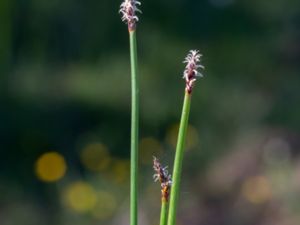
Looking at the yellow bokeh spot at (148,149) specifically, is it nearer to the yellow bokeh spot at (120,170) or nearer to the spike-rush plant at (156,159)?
the yellow bokeh spot at (120,170)

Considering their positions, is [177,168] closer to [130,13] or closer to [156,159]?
[156,159]

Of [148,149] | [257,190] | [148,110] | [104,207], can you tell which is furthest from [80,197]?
[148,110]

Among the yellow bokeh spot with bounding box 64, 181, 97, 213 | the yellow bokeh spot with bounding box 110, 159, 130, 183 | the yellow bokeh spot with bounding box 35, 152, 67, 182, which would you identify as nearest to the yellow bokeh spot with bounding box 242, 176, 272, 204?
the yellow bokeh spot with bounding box 110, 159, 130, 183

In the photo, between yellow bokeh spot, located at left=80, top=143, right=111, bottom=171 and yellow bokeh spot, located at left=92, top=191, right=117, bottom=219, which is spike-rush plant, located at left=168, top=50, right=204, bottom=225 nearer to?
yellow bokeh spot, located at left=92, top=191, right=117, bottom=219

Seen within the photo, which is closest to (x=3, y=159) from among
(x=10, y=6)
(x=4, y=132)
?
(x=4, y=132)

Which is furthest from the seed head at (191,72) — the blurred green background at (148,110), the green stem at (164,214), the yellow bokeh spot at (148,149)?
the yellow bokeh spot at (148,149)

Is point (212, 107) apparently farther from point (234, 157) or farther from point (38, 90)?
point (38, 90)
